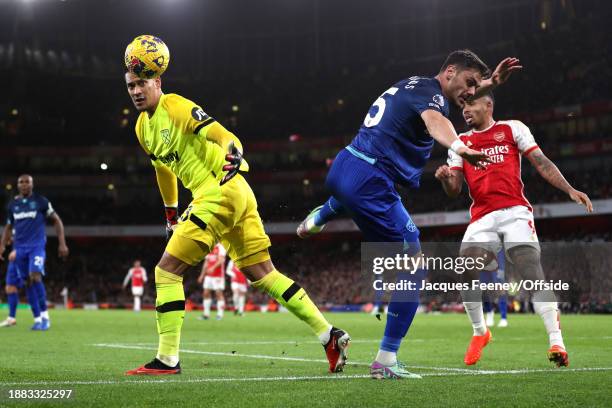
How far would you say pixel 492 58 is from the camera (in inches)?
1913

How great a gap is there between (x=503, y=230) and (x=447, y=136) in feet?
8.90

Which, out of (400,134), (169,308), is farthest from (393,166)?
(169,308)

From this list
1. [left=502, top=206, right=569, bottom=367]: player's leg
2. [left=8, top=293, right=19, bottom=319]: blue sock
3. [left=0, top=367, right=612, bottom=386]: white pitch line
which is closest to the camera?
[left=0, top=367, right=612, bottom=386]: white pitch line

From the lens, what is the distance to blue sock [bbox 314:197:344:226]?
633 centimetres

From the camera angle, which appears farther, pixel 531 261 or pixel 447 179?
pixel 531 261

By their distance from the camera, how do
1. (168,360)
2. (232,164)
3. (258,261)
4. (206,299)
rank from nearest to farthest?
(232,164), (168,360), (258,261), (206,299)

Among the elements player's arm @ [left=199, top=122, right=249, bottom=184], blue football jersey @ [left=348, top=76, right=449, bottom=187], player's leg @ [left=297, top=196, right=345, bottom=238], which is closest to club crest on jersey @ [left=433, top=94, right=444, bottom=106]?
blue football jersey @ [left=348, top=76, right=449, bottom=187]

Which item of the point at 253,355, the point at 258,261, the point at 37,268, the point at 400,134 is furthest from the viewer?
the point at 37,268

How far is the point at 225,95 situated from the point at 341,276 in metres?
17.3

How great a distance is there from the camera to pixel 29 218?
1387 centimetres

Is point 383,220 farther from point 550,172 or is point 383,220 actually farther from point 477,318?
point 477,318

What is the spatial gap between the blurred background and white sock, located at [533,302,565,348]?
3810 cm

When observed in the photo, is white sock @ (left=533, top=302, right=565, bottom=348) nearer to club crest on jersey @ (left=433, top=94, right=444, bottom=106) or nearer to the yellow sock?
the yellow sock

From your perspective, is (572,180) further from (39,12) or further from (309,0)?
(39,12)
